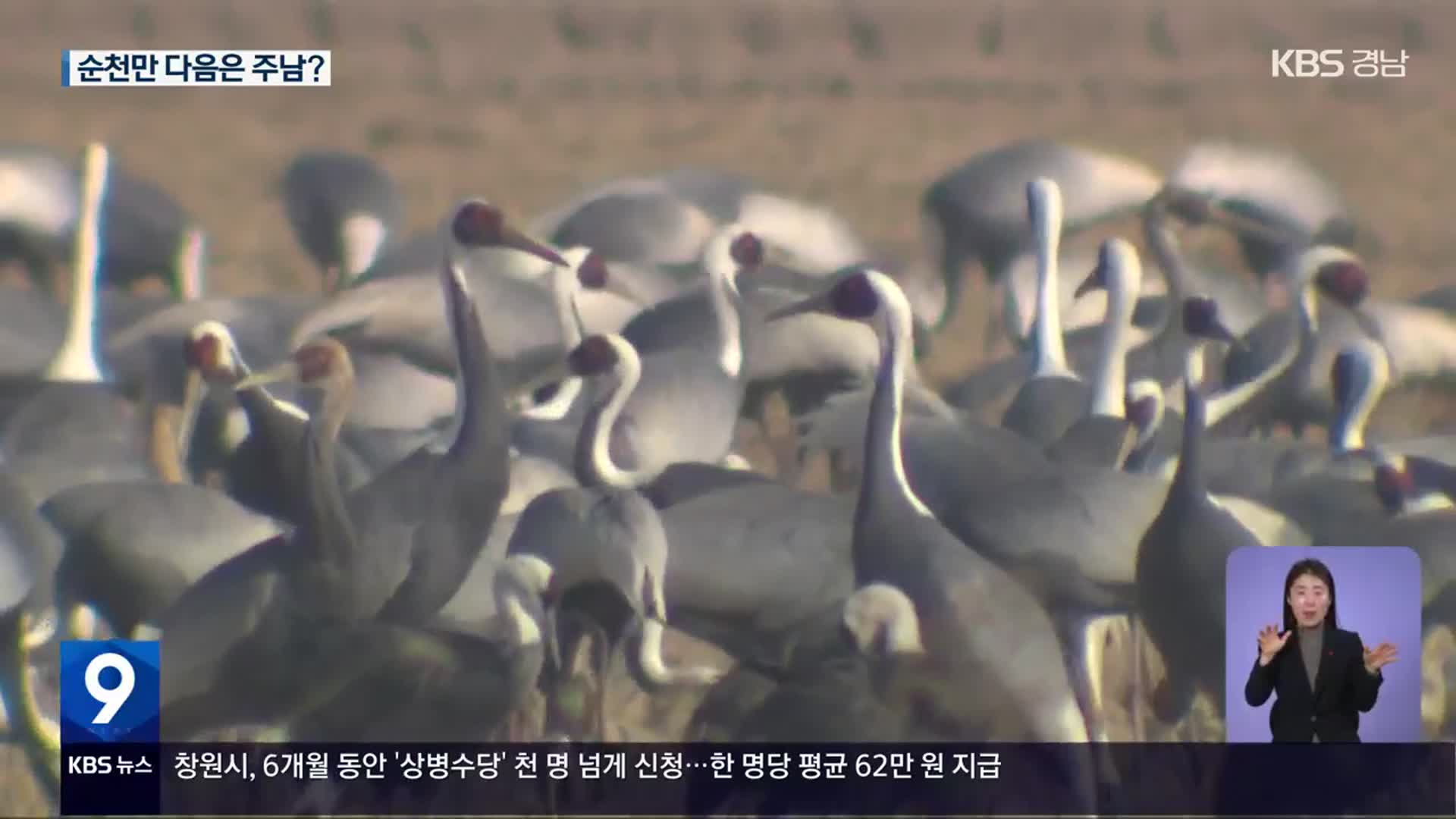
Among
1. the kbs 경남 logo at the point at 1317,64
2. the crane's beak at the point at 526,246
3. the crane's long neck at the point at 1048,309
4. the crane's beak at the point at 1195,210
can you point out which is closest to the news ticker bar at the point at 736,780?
the crane's beak at the point at 526,246

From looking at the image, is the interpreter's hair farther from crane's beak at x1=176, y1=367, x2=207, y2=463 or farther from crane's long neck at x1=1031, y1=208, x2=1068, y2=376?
crane's beak at x1=176, y1=367, x2=207, y2=463

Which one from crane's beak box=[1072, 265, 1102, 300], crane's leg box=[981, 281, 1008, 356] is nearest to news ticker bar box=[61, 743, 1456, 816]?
crane's beak box=[1072, 265, 1102, 300]

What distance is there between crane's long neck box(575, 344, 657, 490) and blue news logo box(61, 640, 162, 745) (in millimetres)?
934

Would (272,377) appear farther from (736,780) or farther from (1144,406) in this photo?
(1144,406)

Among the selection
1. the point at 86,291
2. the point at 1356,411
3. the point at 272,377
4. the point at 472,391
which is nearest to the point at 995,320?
the point at 1356,411

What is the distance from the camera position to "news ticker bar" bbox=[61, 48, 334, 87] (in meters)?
5.34

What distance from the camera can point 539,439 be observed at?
5.79 meters

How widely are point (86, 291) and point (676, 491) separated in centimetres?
201

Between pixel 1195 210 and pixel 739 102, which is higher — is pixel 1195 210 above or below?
below

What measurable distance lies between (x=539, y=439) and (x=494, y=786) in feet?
4.37

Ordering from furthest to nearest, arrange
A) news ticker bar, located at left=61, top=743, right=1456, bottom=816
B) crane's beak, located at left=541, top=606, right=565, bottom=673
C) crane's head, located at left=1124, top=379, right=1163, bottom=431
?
crane's head, located at left=1124, top=379, right=1163, bottom=431 → crane's beak, located at left=541, top=606, right=565, bottom=673 → news ticker bar, located at left=61, top=743, right=1456, bottom=816

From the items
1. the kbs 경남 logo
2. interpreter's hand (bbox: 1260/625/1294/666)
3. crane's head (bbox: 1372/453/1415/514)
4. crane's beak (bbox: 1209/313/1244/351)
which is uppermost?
the kbs 경남 logo

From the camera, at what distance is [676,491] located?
530cm

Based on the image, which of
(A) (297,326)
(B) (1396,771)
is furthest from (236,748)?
(A) (297,326)
